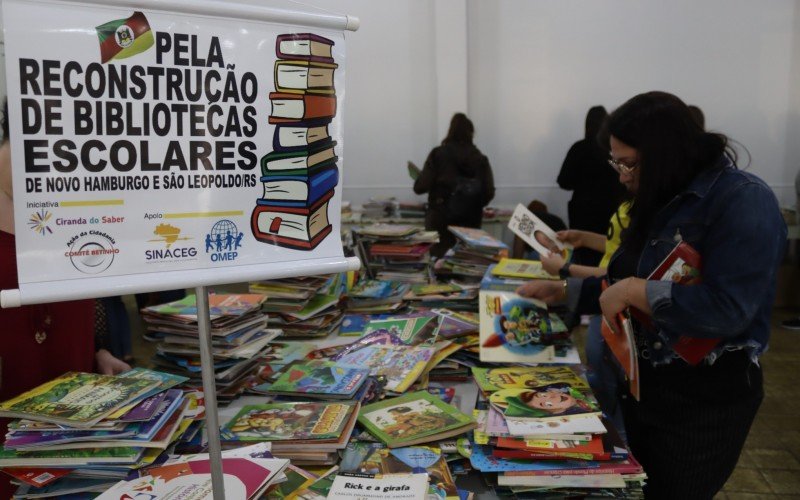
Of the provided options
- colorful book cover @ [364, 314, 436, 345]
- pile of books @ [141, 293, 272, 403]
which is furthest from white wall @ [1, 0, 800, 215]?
pile of books @ [141, 293, 272, 403]

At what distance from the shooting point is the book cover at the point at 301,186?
967 millimetres

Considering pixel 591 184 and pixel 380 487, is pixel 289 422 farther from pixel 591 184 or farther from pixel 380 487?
pixel 591 184

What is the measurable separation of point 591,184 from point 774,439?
208 centimetres

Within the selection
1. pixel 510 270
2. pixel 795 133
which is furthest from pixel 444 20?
pixel 510 270

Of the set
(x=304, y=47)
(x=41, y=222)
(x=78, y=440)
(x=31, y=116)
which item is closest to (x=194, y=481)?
(x=78, y=440)

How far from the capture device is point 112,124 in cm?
85

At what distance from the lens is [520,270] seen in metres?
2.38

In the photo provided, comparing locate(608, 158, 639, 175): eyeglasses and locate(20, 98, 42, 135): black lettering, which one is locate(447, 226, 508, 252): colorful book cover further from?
locate(20, 98, 42, 135): black lettering

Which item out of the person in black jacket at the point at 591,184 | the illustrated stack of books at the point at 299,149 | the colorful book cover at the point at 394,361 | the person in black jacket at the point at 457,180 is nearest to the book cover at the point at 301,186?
the illustrated stack of books at the point at 299,149

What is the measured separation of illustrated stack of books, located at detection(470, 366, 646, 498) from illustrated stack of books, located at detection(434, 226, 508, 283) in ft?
4.05

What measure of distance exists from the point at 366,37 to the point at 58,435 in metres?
5.58

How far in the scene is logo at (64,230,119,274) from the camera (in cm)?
84

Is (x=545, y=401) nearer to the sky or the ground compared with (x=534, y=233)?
nearer to the ground

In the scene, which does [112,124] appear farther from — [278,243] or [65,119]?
[278,243]
